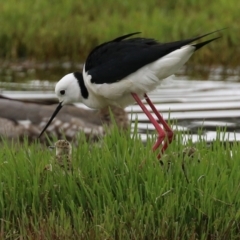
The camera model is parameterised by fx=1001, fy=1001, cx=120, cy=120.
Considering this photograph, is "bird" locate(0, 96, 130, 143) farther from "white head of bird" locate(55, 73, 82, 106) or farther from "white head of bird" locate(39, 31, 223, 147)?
"white head of bird" locate(39, 31, 223, 147)

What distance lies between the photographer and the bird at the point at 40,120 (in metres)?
11.2

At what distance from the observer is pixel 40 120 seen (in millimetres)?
11234

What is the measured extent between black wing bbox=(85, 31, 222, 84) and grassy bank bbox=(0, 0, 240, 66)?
8.83 metres

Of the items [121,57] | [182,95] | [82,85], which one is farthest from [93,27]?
[121,57]

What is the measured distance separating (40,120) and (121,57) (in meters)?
4.03

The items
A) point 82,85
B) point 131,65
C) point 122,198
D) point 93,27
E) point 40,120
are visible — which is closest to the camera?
point 122,198

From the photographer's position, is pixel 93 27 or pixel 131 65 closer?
pixel 131 65

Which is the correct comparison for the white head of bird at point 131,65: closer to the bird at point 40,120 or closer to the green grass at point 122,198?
the green grass at point 122,198

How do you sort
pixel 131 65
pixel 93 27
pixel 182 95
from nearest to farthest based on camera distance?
pixel 131 65
pixel 182 95
pixel 93 27

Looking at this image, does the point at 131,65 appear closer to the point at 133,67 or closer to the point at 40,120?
the point at 133,67

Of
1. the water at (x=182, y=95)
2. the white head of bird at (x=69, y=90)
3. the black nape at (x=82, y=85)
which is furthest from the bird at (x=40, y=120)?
the black nape at (x=82, y=85)

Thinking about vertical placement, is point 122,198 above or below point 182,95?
below

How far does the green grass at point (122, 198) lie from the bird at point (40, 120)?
461cm

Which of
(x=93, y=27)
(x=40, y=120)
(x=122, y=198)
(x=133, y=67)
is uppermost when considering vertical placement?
(x=93, y=27)
